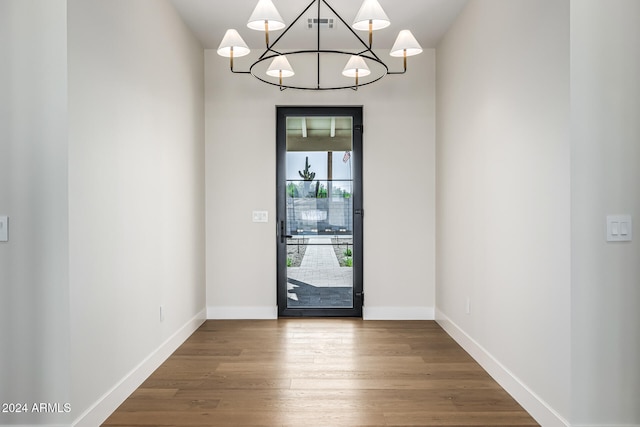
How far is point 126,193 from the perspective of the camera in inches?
113

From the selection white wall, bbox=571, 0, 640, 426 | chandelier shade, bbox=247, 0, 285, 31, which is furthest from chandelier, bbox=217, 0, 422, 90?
white wall, bbox=571, 0, 640, 426

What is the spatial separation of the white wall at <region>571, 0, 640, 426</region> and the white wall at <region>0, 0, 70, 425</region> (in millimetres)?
2369

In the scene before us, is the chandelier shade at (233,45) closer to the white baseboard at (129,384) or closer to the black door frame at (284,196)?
the black door frame at (284,196)

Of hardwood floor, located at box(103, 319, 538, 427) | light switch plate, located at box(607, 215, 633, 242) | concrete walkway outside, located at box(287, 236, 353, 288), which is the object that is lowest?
hardwood floor, located at box(103, 319, 538, 427)

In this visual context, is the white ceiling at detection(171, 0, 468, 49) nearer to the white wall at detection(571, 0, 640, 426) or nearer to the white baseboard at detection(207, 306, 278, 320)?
the white wall at detection(571, 0, 640, 426)

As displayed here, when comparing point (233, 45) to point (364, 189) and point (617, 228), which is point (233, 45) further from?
point (617, 228)

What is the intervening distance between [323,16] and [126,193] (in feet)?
7.46

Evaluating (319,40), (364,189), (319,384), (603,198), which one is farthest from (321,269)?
(603,198)

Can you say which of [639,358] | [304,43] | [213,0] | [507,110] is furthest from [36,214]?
[304,43]

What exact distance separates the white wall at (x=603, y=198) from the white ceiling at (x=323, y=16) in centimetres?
181

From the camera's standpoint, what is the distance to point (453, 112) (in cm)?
418

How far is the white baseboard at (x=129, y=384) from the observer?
2396 mm

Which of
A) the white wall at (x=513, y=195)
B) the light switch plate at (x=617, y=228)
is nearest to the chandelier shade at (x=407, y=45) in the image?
the white wall at (x=513, y=195)

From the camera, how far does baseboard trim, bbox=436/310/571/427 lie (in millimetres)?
2387
